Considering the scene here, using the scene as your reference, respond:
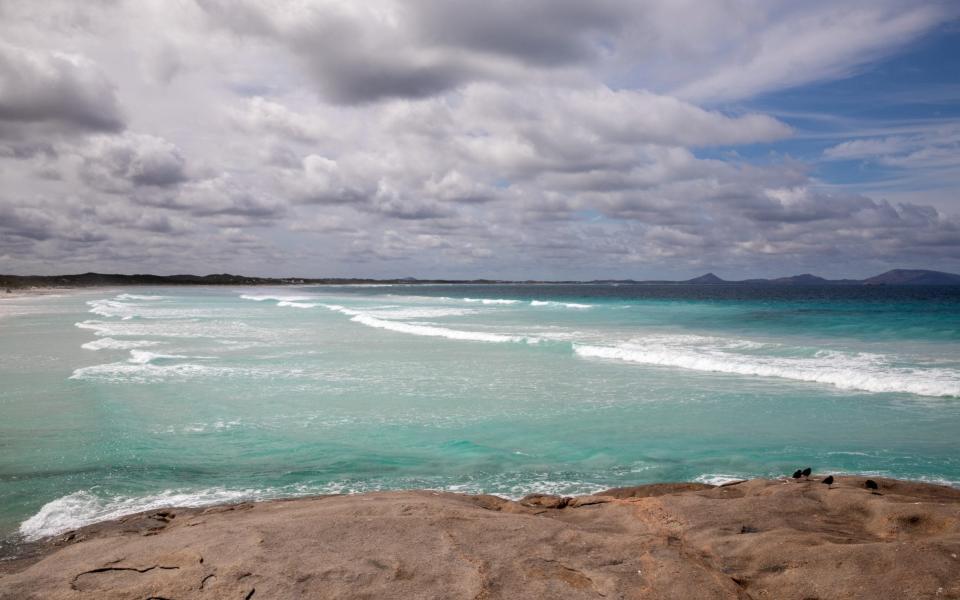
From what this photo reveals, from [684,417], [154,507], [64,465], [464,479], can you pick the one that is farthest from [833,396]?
[64,465]

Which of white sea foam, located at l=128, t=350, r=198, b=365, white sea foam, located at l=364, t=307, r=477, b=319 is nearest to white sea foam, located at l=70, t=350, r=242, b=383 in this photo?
white sea foam, located at l=128, t=350, r=198, b=365

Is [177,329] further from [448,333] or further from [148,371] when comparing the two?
[148,371]

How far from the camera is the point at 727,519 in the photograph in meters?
5.96

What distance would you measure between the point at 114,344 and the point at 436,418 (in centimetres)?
1821

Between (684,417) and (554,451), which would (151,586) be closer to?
(554,451)

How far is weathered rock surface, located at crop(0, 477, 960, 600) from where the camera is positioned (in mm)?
4465

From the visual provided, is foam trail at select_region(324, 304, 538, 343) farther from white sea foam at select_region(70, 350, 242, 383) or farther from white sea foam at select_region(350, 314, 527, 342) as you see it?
white sea foam at select_region(70, 350, 242, 383)

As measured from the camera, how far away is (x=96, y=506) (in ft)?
25.0

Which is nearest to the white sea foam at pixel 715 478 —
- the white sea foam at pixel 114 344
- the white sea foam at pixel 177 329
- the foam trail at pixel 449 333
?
the foam trail at pixel 449 333

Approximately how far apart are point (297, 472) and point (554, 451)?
4266 mm

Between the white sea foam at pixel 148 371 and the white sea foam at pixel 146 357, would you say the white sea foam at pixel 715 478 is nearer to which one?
the white sea foam at pixel 148 371

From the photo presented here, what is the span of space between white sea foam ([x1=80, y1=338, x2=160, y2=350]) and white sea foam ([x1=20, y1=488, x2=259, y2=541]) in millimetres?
17796

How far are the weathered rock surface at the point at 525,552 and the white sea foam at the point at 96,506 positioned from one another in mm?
480

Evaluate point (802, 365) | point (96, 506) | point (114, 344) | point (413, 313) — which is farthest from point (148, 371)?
point (413, 313)
